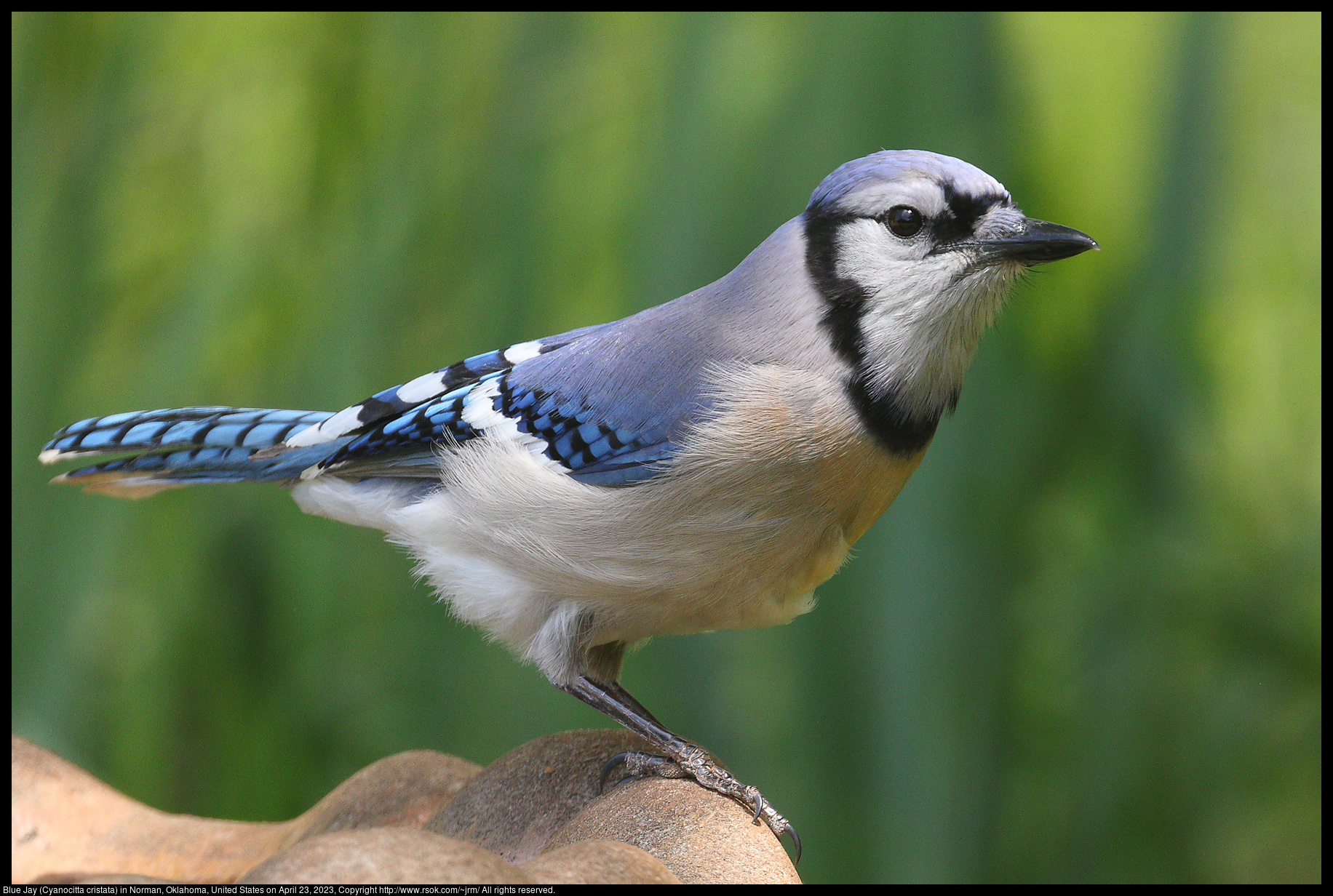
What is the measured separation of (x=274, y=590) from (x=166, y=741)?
402 mm

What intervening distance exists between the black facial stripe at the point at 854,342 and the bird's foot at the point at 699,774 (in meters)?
0.49

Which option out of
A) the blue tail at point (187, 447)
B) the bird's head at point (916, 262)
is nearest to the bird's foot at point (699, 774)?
the bird's head at point (916, 262)

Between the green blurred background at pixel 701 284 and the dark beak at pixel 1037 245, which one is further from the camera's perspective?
the green blurred background at pixel 701 284

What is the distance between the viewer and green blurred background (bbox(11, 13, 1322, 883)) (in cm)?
222

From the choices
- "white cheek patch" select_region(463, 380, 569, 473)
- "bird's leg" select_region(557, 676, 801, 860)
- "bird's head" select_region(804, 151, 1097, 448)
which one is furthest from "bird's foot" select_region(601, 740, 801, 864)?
"bird's head" select_region(804, 151, 1097, 448)

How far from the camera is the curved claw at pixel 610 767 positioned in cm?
146

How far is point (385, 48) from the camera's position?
2.58 metres

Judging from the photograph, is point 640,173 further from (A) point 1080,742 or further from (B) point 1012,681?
(A) point 1080,742

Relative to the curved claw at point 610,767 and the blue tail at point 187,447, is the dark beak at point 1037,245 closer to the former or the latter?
the curved claw at point 610,767

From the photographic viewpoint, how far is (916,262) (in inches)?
53.8

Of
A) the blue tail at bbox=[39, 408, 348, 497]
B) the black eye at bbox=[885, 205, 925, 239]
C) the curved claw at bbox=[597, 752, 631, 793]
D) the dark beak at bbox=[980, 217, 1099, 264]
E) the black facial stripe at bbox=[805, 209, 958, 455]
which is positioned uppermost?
the black eye at bbox=[885, 205, 925, 239]

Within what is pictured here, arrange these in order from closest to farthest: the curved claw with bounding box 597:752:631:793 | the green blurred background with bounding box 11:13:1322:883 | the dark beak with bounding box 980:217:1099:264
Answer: the dark beak with bounding box 980:217:1099:264 → the curved claw with bounding box 597:752:631:793 → the green blurred background with bounding box 11:13:1322:883

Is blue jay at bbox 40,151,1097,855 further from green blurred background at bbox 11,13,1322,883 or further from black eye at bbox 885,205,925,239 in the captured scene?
green blurred background at bbox 11,13,1322,883

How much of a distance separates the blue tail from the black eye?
916 millimetres
